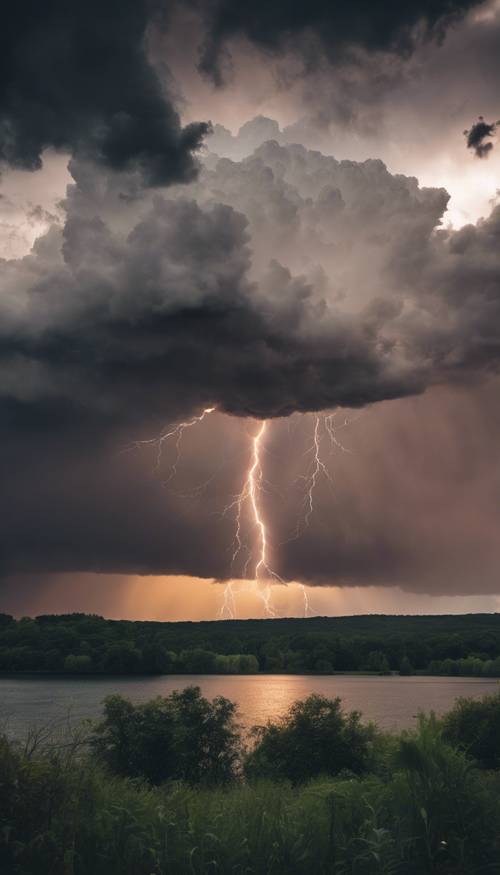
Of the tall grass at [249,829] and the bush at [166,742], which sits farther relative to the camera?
the bush at [166,742]

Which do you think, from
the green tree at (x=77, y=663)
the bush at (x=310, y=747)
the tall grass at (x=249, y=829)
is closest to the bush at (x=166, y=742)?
the bush at (x=310, y=747)

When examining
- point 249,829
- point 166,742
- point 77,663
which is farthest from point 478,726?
point 77,663

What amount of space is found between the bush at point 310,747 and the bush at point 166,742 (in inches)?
115

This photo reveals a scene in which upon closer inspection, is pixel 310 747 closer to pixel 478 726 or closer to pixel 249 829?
pixel 478 726

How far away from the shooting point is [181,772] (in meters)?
53.5

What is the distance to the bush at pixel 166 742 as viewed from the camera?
52.8 m

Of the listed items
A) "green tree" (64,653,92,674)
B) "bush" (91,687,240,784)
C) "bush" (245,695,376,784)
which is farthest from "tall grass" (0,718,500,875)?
"green tree" (64,653,92,674)

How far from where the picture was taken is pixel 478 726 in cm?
5462

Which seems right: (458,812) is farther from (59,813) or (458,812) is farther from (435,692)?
(435,692)

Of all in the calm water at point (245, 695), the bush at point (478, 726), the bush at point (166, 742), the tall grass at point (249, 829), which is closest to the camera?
the tall grass at point (249, 829)

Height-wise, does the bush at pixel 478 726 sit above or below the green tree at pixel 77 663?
below

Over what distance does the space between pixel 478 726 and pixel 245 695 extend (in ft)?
321

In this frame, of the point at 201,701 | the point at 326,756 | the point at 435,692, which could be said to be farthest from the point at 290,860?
the point at 435,692

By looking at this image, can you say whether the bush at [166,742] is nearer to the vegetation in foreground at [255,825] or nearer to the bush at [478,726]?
the bush at [478,726]
